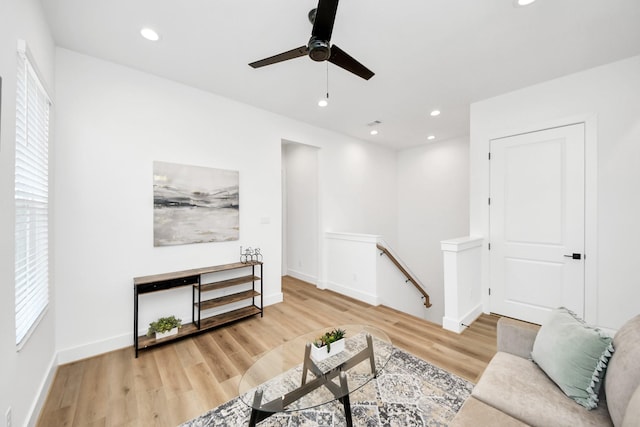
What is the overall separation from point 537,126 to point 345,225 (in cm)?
320

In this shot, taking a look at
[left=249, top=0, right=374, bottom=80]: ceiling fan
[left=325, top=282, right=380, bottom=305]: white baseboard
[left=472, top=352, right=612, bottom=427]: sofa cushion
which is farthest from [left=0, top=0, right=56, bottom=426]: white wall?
[left=325, top=282, right=380, bottom=305]: white baseboard

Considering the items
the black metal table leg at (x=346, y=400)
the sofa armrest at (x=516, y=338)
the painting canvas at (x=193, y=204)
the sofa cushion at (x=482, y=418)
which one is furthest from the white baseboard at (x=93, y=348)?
the sofa armrest at (x=516, y=338)

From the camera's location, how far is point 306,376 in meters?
1.70

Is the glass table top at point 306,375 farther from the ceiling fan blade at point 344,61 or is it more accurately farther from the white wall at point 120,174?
the ceiling fan blade at point 344,61

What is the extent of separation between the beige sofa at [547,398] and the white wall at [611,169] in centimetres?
201

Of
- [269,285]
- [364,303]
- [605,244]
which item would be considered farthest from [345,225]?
[605,244]

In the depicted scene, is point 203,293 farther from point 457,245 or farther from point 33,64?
point 457,245

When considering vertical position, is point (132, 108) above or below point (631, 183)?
above

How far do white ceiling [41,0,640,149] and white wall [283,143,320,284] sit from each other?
1.84 metres

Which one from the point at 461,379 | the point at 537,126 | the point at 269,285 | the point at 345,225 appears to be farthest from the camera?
the point at 345,225

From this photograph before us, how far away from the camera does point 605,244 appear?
2.79 meters

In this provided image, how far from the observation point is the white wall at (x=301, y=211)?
5.07m

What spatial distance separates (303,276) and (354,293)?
1426mm

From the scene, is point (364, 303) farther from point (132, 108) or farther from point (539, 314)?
point (132, 108)
